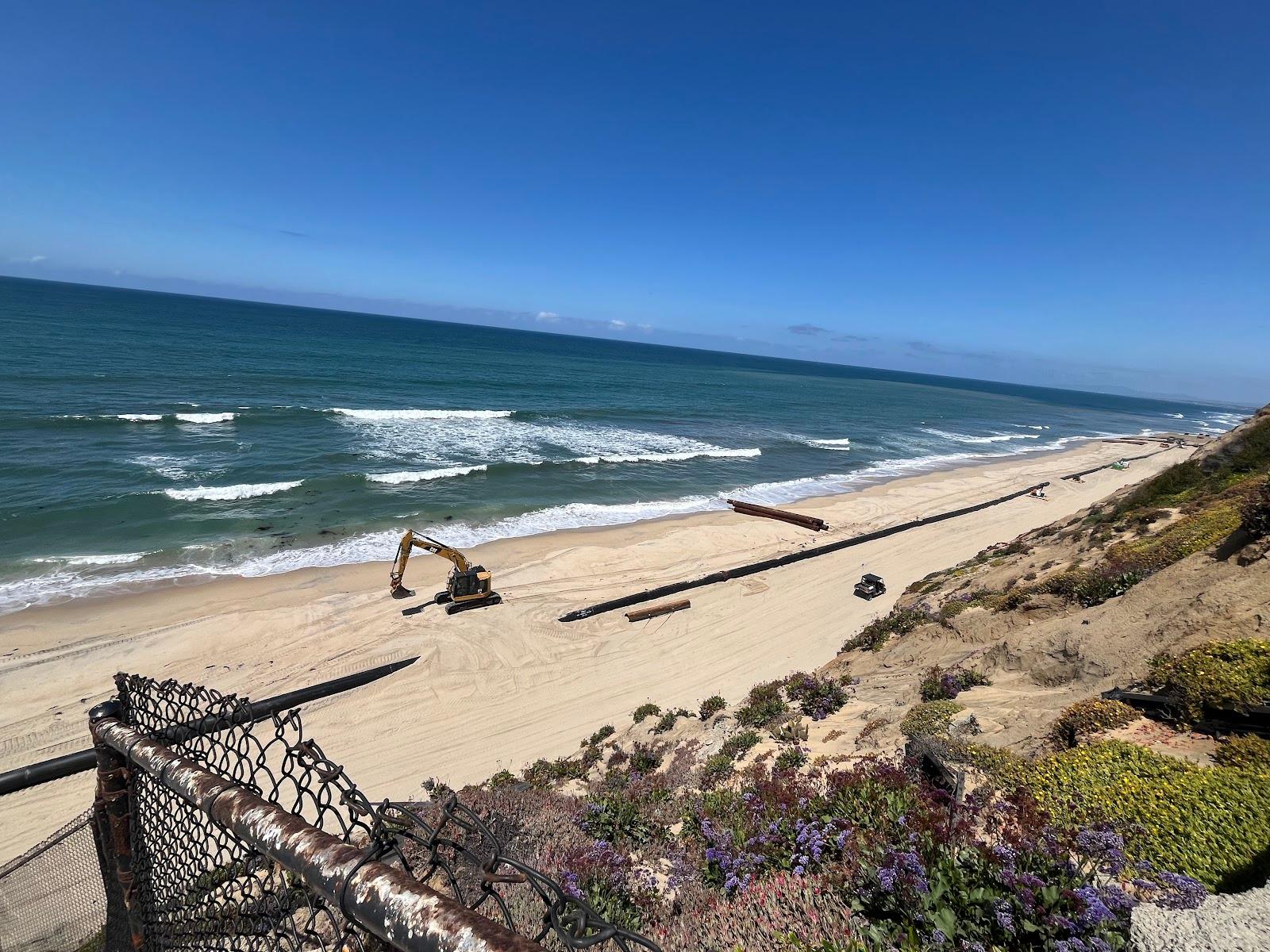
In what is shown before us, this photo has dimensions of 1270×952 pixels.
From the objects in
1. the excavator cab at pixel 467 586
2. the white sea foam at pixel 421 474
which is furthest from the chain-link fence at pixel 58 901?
the white sea foam at pixel 421 474

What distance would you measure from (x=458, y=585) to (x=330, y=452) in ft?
65.5

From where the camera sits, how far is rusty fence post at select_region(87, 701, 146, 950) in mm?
2625

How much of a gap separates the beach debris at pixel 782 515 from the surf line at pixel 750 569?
6.28ft

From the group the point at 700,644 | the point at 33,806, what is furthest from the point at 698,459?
the point at 33,806

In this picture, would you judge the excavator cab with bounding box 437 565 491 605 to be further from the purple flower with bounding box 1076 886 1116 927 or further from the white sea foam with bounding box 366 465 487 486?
the purple flower with bounding box 1076 886 1116 927

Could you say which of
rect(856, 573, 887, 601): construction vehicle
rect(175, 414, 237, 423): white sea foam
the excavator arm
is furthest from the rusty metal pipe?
rect(175, 414, 237, 423): white sea foam

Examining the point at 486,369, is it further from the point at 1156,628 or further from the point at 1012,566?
the point at 1156,628

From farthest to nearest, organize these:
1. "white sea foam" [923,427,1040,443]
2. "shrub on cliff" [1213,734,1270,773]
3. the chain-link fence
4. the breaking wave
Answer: "white sea foam" [923,427,1040,443] → the breaking wave → the chain-link fence → "shrub on cliff" [1213,734,1270,773]

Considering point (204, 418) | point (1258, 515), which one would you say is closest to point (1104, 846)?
point (1258, 515)

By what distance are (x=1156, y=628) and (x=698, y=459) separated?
106ft

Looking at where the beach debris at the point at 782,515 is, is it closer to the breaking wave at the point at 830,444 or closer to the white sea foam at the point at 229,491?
the white sea foam at the point at 229,491

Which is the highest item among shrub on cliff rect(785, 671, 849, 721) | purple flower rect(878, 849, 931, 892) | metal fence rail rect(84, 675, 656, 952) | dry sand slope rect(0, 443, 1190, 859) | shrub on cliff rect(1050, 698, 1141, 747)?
metal fence rail rect(84, 675, 656, 952)

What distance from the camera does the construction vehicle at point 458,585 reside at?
1728 centimetres

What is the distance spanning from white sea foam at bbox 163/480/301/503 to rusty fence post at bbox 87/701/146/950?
86.5 ft
